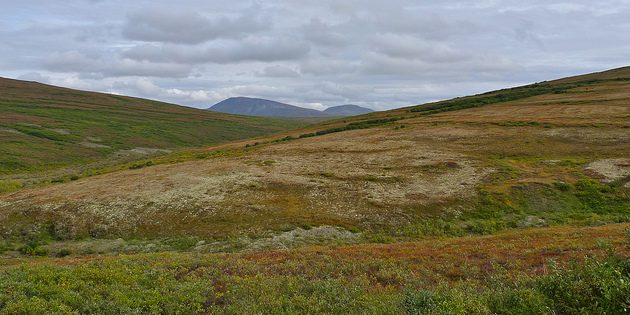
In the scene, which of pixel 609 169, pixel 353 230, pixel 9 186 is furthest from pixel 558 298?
pixel 9 186

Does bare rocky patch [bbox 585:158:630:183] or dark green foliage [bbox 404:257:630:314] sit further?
bare rocky patch [bbox 585:158:630:183]

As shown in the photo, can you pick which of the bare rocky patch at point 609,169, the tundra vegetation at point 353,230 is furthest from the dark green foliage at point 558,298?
the bare rocky patch at point 609,169

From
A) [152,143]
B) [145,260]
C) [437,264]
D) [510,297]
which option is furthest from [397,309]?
[152,143]

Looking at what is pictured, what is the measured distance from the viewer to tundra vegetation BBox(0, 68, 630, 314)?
643 inches

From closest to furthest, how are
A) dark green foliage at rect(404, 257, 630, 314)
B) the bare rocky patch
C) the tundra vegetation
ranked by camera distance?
dark green foliage at rect(404, 257, 630, 314), the tundra vegetation, the bare rocky patch

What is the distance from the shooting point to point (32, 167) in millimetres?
104562

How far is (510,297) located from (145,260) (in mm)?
21120

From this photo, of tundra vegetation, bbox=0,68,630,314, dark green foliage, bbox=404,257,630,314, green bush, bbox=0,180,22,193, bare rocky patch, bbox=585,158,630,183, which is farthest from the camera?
green bush, bbox=0,180,22,193

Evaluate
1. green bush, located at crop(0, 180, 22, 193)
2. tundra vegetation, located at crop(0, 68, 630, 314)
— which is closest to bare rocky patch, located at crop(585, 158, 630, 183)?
tundra vegetation, located at crop(0, 68, 630, 314)

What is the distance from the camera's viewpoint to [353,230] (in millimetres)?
40156

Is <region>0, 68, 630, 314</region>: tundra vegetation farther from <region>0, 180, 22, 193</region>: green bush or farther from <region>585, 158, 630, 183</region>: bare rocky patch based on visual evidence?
<region>0, 180, 22, 193</region>: green bush

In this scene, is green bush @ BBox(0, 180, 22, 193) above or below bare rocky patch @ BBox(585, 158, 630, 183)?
above

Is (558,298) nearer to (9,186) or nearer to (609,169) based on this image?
(609,169)

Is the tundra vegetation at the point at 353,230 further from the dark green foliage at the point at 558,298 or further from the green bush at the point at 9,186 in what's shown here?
the green bush at the point at 9,186
